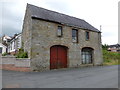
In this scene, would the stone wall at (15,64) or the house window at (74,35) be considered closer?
the stone wall at (15,64)

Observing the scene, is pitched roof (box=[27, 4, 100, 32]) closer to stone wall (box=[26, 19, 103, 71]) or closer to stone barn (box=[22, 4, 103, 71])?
stone barn (box=[22, 4, 103, 71])

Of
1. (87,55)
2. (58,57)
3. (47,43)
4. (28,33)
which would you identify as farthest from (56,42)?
(87,55)

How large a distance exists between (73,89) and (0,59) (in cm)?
1174

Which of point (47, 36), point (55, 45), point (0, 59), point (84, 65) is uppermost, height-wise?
point (47, 36)

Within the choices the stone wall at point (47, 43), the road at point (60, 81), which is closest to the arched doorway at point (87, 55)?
the stone wall at point (47, 43)

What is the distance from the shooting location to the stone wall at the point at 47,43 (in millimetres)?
12758

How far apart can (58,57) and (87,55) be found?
233 inches

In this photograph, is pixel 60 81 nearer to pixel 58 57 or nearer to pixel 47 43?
pixel 47 43

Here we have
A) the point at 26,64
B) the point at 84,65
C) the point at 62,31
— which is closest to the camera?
the point at 26,64

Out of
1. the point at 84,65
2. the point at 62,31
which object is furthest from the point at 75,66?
the point at 62,31

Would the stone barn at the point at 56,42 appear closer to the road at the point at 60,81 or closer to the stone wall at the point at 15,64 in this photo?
the stone wall at the point at 15,64

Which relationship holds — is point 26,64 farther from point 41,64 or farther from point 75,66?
point 75,66

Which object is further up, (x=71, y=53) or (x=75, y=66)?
(x=71, y=53)

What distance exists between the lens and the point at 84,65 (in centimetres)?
1722
